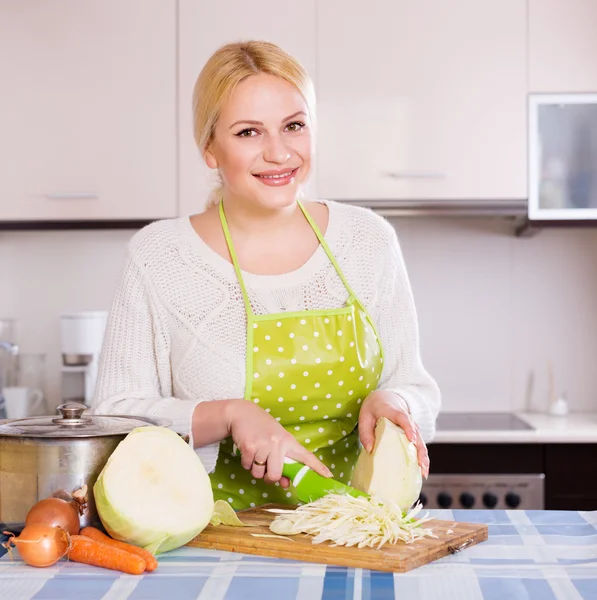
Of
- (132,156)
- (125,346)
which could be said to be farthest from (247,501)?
(132,156)

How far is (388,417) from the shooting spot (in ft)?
4.43

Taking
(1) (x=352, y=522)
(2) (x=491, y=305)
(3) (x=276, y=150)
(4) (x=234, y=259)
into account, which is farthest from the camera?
(2) (x=491, y=305)

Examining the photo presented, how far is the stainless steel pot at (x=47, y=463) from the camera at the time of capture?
1093mm

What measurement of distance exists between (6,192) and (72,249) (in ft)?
1.21

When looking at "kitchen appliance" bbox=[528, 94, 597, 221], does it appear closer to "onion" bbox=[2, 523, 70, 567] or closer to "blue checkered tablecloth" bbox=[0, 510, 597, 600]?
"blue checkered tablecloth" bbox=[0, 510, 597, 600]

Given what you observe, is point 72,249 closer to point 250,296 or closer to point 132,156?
point 132,156

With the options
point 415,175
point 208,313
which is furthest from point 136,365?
point 415,175

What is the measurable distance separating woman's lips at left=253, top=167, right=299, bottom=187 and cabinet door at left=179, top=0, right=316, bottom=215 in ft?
4.37

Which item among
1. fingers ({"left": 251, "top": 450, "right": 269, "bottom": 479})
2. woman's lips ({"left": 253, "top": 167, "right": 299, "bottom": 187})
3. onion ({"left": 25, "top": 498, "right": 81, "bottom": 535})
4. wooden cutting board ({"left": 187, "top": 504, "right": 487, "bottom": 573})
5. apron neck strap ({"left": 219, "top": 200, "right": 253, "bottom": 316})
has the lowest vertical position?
wooden cutting board ({"left": 187, "top": 504, "right": 487, "bottom": 573})

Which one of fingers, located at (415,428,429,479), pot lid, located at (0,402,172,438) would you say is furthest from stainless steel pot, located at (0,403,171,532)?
fingers, located at (415,428,429,479)

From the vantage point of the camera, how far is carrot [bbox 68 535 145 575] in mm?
1029

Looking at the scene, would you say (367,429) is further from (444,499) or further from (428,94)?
(428,94)

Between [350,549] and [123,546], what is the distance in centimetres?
26

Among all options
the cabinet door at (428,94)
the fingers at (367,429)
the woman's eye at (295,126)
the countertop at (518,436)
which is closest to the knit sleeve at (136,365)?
the fingers at (367,429)
